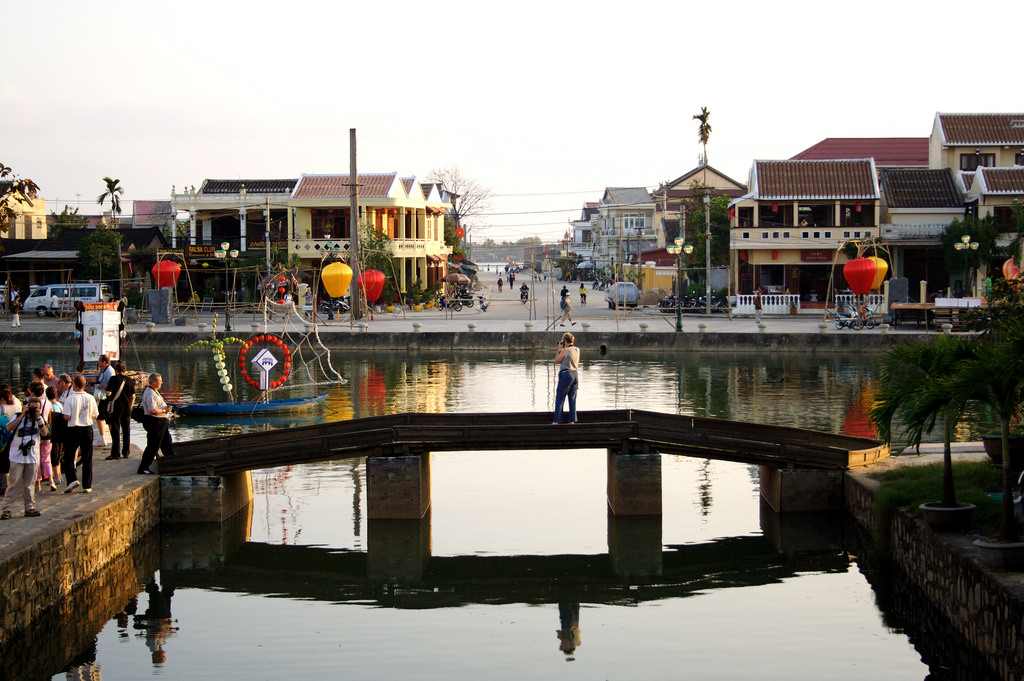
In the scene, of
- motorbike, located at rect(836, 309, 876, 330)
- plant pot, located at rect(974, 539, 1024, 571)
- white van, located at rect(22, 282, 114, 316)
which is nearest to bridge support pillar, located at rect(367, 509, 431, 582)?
plant pot, located at rect(974, 539, 1024, 571)

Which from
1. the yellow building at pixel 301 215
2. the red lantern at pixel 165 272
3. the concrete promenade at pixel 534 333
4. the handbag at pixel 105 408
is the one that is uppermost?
the yellow building at pixel 301 215

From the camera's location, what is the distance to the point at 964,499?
51.5 feet

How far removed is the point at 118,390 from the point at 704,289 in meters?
50.8

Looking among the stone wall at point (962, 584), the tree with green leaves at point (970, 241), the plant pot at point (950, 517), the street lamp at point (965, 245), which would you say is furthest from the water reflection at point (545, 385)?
the tree with green leaves at point (970, 241)

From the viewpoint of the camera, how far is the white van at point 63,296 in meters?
58.7

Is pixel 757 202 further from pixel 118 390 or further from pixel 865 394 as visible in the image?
pixel 118 390

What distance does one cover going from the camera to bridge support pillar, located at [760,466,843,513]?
19.6 meters

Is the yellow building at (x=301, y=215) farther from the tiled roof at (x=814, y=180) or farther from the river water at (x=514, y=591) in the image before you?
the river water at (x=514, y=591)

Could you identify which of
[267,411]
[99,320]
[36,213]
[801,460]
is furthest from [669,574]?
[36,213]

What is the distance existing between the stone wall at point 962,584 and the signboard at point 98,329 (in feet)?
65.6

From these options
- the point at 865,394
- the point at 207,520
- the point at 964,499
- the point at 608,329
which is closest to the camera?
the point at 964,499

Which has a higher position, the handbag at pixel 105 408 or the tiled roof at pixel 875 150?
the tiled roof at pixel 875 150

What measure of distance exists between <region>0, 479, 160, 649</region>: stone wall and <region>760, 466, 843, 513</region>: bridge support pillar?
10.6 meters

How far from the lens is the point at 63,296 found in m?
60.6
